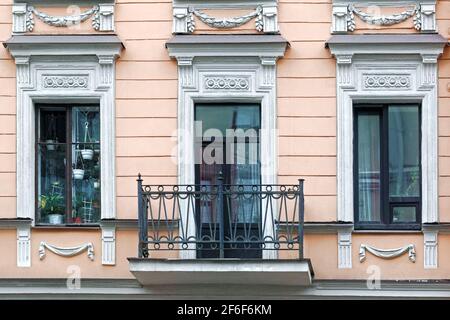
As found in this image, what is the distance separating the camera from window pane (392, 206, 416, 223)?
17.8 m

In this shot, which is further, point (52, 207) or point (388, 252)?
point (52, 207)

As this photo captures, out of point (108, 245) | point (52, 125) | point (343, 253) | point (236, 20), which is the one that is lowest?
point (343, 253)

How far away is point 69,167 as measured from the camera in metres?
18.0

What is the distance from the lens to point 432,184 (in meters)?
17.6

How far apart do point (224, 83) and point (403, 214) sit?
3.02m

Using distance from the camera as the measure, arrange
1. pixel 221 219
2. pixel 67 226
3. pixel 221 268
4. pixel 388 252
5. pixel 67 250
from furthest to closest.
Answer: pixel 67 226 → pixel 67 250 → pixel 388 252 → pixel 221 219 → pixel 221 268

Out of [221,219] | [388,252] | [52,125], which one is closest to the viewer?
[221,219]

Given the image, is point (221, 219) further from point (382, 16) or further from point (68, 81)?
point (382, 16)

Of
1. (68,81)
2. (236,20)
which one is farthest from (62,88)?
(236,20)

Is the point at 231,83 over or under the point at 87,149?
over

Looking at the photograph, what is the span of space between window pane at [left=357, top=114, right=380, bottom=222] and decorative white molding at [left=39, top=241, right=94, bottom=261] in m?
3.69

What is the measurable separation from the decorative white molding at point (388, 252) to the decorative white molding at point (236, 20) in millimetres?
3217
